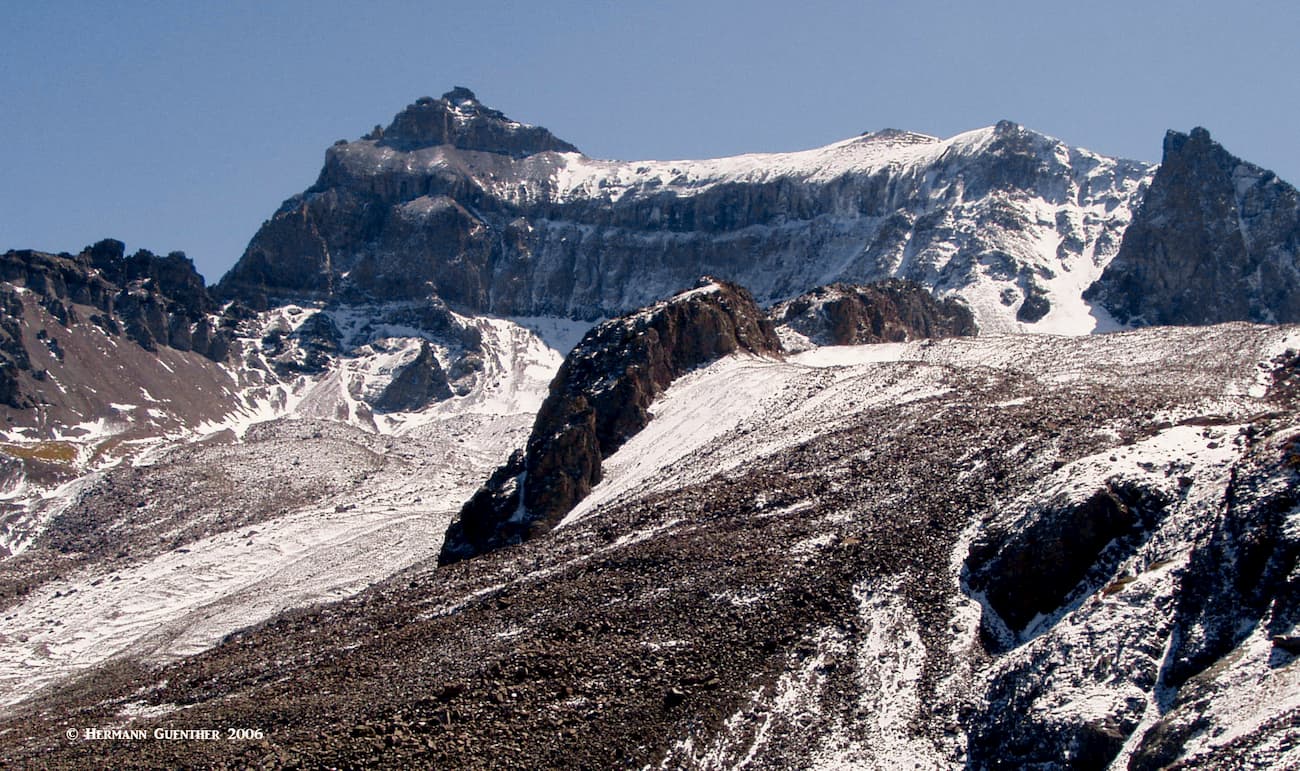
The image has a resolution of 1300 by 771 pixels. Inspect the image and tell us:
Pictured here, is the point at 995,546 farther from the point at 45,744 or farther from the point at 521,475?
the point at 521,475

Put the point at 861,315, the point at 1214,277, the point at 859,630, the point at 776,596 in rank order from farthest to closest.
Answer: the point at 1214,277 → the point at 861,315 → the point at 776,596 → the point at 859,630

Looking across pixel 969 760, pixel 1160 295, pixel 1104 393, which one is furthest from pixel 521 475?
pixel 1160 295

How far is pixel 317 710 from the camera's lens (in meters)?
39.8

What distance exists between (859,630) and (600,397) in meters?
50.0

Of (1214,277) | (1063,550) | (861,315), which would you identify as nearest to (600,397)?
(1063,550)

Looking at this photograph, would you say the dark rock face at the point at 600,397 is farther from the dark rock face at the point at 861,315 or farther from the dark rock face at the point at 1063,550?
the dark rock face at the point at 1063,550

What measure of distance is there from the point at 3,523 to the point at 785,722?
127762 mm

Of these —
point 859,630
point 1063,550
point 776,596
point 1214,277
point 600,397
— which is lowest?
point 859,630

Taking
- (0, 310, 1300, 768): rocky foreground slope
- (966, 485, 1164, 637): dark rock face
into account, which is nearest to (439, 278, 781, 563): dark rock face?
(0, 310, 1300, 768): rocky foreground slope

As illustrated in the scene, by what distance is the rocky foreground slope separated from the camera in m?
31.7

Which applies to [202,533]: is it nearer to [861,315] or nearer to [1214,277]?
[861,315]

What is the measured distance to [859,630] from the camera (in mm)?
40469

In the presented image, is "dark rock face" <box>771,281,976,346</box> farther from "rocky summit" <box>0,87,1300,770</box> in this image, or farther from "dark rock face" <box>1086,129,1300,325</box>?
"dark rock face" <box>1086,129,1300,325</box>

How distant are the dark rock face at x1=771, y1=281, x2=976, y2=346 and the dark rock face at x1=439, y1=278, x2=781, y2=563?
15.6 metres
